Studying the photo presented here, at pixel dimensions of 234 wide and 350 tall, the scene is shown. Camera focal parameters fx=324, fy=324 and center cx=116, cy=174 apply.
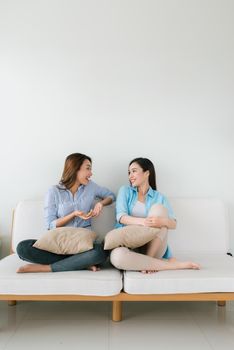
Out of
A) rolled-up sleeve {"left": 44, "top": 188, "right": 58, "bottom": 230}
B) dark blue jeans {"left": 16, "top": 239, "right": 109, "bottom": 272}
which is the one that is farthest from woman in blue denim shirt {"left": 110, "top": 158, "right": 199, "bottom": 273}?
rolled-up sleeve {"left": 44, "top": 188, "right": 58, "bottom": 230}

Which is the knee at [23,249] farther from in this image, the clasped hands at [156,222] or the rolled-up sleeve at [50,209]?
the clasped hands at [156,222]

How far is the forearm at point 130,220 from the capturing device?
2.19 m

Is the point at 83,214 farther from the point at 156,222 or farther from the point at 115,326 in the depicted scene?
the point at 115,326

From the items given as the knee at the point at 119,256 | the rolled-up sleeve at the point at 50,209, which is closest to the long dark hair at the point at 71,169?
the rolled-up sleeve at the point at 50,209

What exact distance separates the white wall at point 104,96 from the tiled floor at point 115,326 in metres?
0.81

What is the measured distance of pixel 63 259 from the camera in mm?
2041

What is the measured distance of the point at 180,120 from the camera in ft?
9.14

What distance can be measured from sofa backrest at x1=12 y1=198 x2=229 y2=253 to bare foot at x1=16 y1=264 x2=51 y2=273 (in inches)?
20.7

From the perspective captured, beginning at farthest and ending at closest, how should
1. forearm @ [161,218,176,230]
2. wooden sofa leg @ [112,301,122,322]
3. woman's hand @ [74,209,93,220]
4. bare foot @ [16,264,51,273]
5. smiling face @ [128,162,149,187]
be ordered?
1. smiling face @ [128,162,149,187]
2. woman's hand @ [74,209,93,220]
3. forearm @ [161,218,176,230]
4. wooden sofa leg @ [112,301,122,322]
5. bare foot @ [16,264,51,273]

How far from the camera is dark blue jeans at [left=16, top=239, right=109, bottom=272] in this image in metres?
1.97

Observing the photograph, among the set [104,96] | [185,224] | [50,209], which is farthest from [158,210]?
[104,96]

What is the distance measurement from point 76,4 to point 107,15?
28 cm

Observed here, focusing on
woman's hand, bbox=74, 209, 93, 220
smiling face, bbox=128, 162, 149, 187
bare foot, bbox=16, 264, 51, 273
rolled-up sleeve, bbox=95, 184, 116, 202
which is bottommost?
bare foot, bbox=16, 264, 51, 273

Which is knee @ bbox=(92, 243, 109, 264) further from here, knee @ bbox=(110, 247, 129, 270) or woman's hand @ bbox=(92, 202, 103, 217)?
woman's hand @ bbox=(92, 202, 103, 217)
